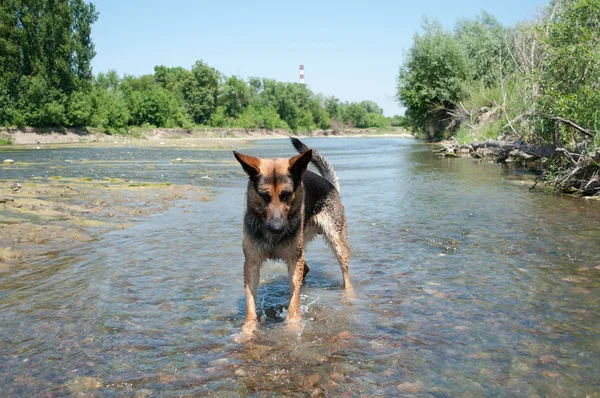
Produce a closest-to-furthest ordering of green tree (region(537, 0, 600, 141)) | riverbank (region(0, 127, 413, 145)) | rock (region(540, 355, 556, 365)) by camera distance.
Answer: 1. rock (region(540, 355, 556, 365))
2. green tree (region(537, 0, 600, 141))
3. riverbank (region(0, 127, 413, 145))

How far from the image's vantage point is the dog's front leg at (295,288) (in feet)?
17.5

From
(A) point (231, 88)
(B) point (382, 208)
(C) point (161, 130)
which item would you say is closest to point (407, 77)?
(B) point (382, 208)

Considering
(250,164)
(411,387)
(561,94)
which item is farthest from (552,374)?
(561,94)

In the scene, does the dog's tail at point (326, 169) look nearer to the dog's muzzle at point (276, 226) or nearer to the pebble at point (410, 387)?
the dog's muzzle at point (276, 226)

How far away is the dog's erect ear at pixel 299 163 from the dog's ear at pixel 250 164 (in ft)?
1.28

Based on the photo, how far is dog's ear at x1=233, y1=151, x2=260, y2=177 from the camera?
5012mm

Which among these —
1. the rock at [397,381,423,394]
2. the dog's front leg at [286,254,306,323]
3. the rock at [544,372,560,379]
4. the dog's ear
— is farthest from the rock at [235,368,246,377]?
the rock at [544,372,560,379]

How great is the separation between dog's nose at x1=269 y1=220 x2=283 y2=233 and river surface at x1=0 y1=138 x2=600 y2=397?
47.1 inches

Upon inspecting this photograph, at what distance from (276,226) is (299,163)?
0.90 m

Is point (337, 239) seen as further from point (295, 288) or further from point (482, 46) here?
point (482, 46)

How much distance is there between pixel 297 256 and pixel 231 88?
128 metres

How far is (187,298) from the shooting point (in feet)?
19.6

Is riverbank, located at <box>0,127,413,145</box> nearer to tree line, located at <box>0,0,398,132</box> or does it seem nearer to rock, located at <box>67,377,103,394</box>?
tree line, located at <box>0,0,398,132</box>

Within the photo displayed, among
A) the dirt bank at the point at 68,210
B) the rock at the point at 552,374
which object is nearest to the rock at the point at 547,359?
the rock at the point at 552,374
